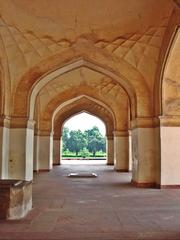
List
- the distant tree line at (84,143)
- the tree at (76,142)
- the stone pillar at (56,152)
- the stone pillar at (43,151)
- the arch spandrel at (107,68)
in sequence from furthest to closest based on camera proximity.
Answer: the tree at (76,142)
the distant tree line at (84,143)
the stone pillar at (56,152)
the stone pillar at (43,151)
the arch spandrel at (107,68)

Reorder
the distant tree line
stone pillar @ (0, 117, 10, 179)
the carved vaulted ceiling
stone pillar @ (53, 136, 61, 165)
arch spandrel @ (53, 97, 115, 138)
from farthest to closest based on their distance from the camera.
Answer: the distant tree line → stone pillar @ (53, 136, 61, 165) → arch spandrel @ (53, 97, 115, 138) → stone pillar @ (0, 117, 10, 179) → the carved vaulted ceiling

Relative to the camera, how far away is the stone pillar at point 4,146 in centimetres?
962

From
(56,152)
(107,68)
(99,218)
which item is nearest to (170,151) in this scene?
(107,68)

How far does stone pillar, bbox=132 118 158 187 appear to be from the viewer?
1016 centimetres

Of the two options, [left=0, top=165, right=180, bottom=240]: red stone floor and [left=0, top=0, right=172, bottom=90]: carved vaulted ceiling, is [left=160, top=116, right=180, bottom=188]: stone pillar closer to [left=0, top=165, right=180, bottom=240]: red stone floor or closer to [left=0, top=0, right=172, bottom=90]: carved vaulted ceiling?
[left=0, top=165, right=180, bottom=240]: red stone floor

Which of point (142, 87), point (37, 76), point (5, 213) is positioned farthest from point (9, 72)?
point (5, 213)

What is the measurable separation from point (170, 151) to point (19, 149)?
15.9 feet

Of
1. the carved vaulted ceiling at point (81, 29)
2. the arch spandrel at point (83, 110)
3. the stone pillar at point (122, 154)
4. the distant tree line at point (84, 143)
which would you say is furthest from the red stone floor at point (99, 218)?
the distant tree line at point (84, 143)

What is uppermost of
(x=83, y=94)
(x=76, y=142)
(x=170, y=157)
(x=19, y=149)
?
(x=83, y=94)

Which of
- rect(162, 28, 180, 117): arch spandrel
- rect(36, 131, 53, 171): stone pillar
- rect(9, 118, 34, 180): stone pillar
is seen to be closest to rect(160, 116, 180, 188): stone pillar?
rect(162, 28, 180, 117): arch spandrel

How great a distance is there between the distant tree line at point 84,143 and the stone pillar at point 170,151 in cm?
2868

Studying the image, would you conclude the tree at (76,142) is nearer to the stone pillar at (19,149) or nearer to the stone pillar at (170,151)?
the stone pillar at (19,149)

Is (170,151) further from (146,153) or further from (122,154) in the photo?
(122,154)

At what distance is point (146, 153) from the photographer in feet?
33.6
